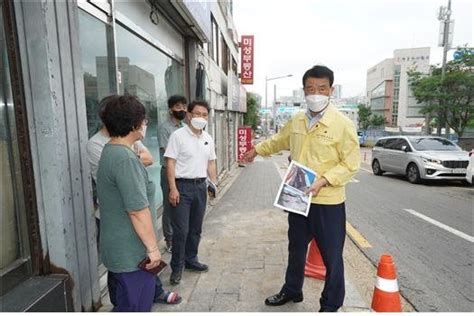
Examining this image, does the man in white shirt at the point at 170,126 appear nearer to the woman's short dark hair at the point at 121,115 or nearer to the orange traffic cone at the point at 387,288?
the woman's short dark hair at the point at 121,115

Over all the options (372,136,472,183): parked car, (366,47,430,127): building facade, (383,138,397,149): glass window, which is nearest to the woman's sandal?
(372,136,472,183): parked car

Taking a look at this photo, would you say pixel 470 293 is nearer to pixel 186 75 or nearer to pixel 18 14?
pixel 18 14

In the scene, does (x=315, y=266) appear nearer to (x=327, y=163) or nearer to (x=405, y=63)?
(x=327, y=163)

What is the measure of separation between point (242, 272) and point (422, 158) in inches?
353

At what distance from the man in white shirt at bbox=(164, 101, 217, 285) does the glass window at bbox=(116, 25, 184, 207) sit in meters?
0.99

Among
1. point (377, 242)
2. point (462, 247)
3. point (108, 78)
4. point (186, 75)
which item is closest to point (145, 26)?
point (108, 78)

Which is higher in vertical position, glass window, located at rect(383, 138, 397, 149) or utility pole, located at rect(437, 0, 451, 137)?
utility pole, located at rect(437, 0, 451, 137)

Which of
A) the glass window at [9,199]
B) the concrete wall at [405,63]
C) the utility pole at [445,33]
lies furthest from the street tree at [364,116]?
the glass window at [9,199]

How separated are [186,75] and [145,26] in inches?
99.3

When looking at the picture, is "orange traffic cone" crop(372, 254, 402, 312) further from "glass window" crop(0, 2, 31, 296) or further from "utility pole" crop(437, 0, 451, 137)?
"utility pole" crop(437, 0, 451, 137)

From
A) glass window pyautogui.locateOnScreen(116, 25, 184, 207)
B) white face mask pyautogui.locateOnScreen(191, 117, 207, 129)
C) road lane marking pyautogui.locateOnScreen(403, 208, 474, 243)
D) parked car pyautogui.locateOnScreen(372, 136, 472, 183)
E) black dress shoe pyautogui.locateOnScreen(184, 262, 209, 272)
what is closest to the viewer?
white face mask pyautogui.locateOnScreen(191, 117, 207, 129)

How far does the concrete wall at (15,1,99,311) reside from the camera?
7.30ft

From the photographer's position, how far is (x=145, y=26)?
15.8 ft

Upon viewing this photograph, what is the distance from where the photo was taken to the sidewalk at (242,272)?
10.1 ft
